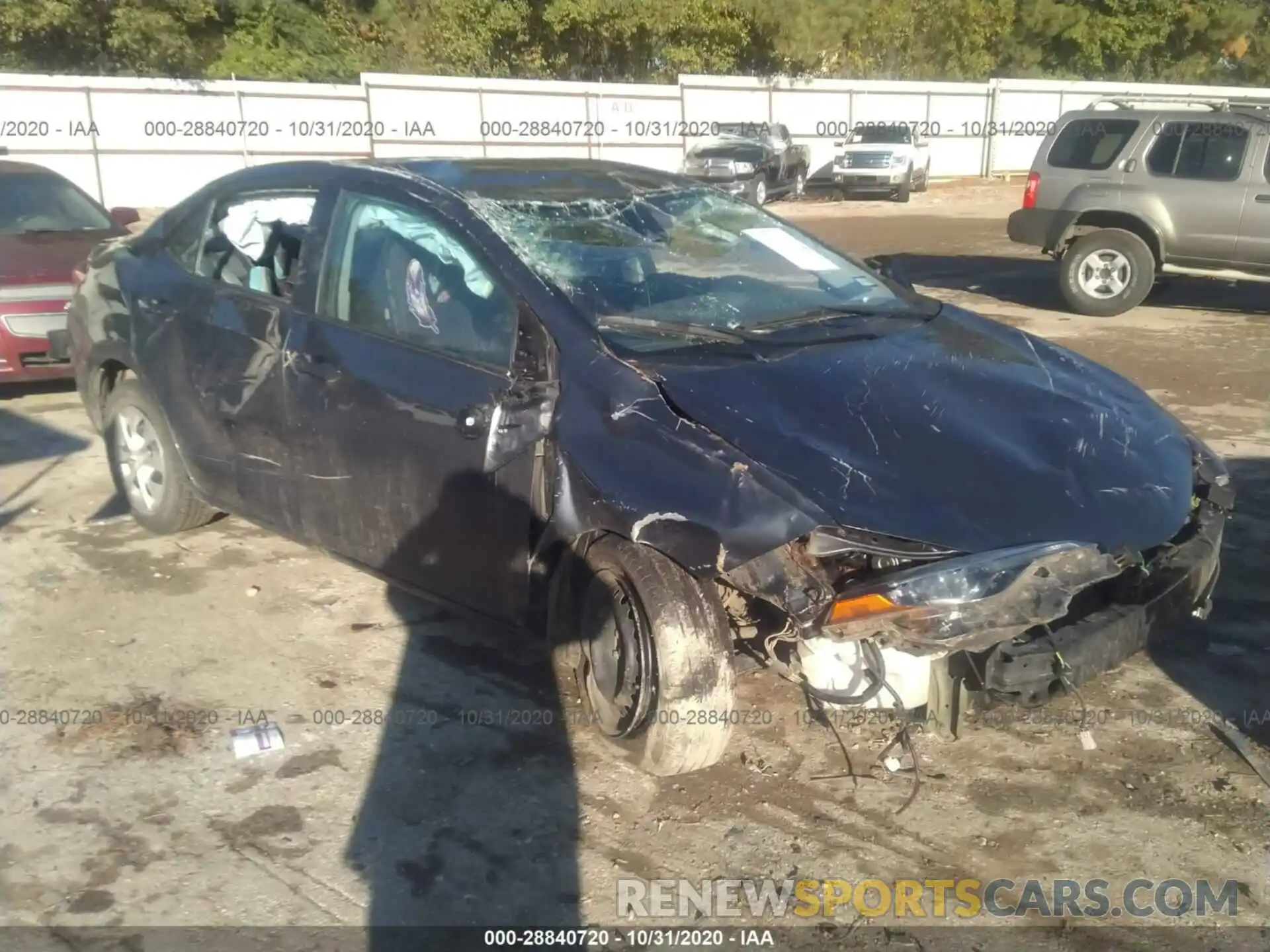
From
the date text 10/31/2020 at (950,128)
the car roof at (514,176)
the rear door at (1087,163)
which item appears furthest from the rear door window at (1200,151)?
the date text 10/31/2020 at (950,128)

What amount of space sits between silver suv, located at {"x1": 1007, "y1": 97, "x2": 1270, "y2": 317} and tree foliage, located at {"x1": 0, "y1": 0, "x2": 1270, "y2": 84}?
946 inches

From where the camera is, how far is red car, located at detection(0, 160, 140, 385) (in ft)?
25.4

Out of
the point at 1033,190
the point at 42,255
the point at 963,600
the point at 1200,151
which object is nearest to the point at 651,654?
the point at 963,600

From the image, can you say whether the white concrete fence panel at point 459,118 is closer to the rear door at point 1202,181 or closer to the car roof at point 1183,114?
the car roof at point 1183,114

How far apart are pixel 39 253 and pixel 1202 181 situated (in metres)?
9.37

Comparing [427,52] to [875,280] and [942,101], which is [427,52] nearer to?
[942,101]

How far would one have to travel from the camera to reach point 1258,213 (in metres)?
10.6

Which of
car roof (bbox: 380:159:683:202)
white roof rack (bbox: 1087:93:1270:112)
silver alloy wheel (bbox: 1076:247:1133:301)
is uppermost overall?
white roof rack (bbox: 1087:93:1270:112)

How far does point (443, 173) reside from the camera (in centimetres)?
433

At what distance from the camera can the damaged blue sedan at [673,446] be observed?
3182 millimetres

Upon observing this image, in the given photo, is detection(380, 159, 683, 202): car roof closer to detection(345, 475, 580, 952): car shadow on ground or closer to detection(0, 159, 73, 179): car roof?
detection(345, 475, 580, 952): car shadow on ground

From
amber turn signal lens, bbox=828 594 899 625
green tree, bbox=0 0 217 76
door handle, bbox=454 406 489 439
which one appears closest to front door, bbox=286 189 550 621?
door handle, bbox=454 406 489 439

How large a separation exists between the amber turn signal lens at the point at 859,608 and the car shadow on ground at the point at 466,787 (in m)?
0.94

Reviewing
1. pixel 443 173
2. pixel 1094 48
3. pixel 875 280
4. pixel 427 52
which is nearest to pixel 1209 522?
pixel 875 280
